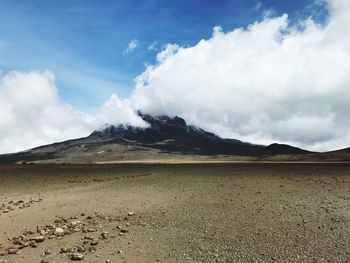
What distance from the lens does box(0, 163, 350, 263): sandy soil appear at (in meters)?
13.3

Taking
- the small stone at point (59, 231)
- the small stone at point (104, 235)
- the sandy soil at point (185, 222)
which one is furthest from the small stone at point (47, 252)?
the small stone at point (104, 235)

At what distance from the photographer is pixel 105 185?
28.2 m

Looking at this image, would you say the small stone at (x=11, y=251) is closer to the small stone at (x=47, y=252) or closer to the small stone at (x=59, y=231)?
the small stone at (x=47, y=252)

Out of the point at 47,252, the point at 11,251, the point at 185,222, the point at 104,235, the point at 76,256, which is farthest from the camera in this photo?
the point at 185,222

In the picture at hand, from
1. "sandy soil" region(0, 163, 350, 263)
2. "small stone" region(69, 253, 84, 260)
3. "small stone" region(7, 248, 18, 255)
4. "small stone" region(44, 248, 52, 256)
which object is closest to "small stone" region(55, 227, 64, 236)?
"sandy soil" region(0, 163, 350, 263)

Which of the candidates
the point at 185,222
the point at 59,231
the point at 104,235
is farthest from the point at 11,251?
the point at 185,222

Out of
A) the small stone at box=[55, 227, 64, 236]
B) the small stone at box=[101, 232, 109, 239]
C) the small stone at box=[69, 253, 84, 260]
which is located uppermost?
the small stone at box=[55, 227, 64, 236]

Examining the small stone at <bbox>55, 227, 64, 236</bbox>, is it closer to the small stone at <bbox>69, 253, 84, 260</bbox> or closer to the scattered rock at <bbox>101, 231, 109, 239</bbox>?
the scattered rock at <bbox>101, 231, 109, 239</bbox>

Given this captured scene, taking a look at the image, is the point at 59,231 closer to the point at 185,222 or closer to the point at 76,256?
the point at 76,256

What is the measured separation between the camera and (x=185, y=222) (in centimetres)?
1684

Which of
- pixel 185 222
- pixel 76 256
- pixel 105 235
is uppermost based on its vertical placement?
pixel 185 222

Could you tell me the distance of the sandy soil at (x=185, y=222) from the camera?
13312 mm

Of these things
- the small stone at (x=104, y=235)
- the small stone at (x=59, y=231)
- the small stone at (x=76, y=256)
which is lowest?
the small stone at (x=76, y=256)

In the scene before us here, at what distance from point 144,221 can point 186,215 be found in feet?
6.08
